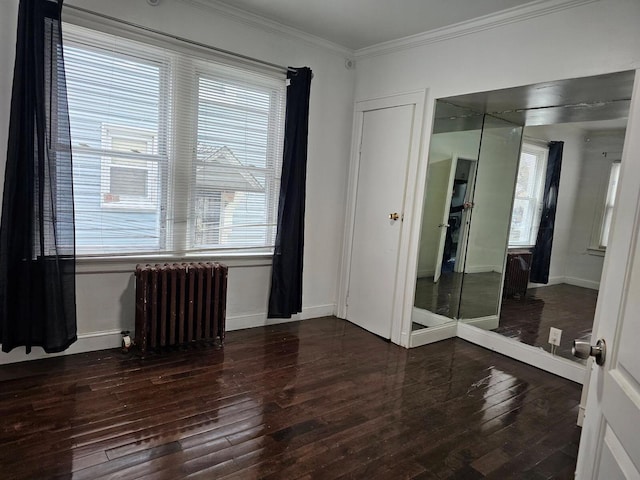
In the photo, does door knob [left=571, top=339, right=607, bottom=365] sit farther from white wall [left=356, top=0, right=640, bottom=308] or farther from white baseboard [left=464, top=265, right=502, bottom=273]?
white baseboard [left=464, top=265, right=502, bottom=273]

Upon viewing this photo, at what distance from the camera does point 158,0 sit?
3029mm

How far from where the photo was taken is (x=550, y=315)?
3539mm

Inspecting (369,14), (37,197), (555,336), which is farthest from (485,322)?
(37,197)

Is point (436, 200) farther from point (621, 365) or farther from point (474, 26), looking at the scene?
point (621, 365)

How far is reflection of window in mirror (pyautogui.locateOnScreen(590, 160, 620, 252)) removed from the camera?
3.11 metres

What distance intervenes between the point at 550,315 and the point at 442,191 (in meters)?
1.43

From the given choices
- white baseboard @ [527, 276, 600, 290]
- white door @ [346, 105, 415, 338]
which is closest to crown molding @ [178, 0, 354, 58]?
white door @ [346, 105, 415, 338]

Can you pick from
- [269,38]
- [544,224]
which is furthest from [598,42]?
[269,38]

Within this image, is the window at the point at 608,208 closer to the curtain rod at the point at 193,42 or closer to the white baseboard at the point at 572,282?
the white baseboard at the point at 572,282

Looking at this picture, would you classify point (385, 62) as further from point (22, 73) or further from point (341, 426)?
point (341, 426)

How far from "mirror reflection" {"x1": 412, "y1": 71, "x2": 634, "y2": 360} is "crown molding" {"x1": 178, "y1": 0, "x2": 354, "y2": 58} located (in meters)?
1.21

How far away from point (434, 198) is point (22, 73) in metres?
3.23

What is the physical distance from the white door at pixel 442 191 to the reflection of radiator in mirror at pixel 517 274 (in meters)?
0.66

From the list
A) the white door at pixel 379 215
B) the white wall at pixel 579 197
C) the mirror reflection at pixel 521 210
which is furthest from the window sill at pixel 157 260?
the white wall at pixel 579 197
